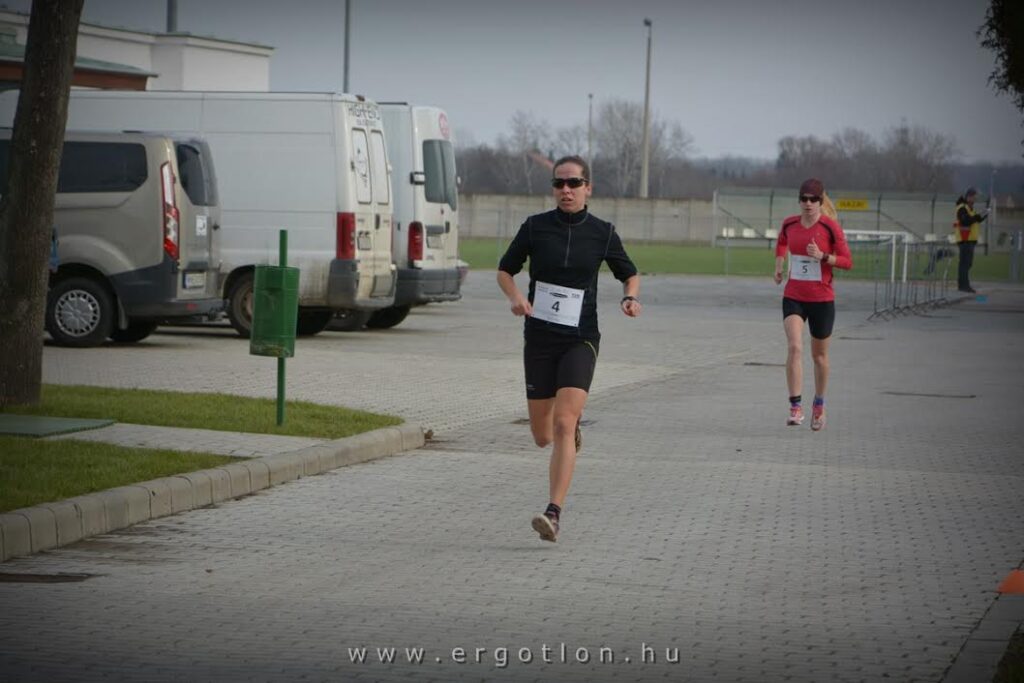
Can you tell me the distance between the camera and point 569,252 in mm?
9172

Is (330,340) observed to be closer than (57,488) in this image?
No

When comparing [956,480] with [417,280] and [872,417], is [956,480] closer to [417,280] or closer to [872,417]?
[872,417]

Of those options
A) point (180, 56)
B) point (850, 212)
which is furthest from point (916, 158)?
point (180, 56)

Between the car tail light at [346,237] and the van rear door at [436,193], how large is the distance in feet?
9.13

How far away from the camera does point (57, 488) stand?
9.27 meters

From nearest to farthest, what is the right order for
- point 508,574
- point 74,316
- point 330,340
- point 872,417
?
point 508,574 → point 872,417 → point 74,316 → point 330,340

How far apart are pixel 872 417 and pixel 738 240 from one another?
6641 cm

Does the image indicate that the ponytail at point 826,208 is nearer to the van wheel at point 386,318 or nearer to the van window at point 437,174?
the van window at point 437,174

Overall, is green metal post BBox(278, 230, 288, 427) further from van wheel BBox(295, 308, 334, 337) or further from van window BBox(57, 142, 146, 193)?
van wheel BBox(295, 308, 334, 337)

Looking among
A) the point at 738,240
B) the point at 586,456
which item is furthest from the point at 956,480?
the point at 738,240

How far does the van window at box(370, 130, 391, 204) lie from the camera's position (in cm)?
2208

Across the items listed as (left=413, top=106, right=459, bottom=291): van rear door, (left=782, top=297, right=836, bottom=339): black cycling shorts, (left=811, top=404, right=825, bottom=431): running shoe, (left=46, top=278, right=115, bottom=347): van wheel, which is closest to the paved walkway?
(left=811, top=404, right=825, bottom=431): running shoe

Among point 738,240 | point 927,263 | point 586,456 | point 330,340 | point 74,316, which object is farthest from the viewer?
point 738,240

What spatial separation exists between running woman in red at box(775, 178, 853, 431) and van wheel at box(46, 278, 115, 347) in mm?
8226
